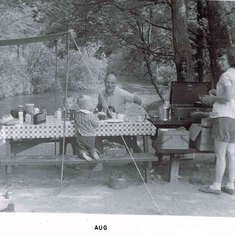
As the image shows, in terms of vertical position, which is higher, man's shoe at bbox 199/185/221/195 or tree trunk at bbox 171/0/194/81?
tree trunk at bbox 171/0/194/81

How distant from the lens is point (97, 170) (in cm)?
555

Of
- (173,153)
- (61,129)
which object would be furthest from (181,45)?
(61,129)

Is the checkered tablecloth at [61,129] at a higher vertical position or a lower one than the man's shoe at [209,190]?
higher

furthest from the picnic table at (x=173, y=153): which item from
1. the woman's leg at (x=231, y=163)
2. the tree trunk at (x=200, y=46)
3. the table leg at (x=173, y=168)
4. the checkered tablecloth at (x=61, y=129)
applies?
the tree trunk at (x=200, y=46)

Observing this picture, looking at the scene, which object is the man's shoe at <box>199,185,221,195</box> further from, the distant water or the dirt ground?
the distant water

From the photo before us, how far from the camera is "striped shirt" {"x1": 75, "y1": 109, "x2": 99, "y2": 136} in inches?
192

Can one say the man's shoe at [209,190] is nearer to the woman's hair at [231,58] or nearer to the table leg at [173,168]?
the table leg at [173,168]

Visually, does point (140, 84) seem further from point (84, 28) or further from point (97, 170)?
point (97, 170)

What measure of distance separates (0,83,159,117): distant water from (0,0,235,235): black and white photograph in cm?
3

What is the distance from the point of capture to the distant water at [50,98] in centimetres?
746

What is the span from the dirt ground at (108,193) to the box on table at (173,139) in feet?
1.70

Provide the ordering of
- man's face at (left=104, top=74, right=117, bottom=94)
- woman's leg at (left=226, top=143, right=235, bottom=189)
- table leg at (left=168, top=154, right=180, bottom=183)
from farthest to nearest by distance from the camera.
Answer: man's face at (left=104, top=74, right=117, bottom=94) → table leg at (left=168, top=154, right=180, bottom=183) → woman's leg at (left=226, top=143, right=235, bottom=189)

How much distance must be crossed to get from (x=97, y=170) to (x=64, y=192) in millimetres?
1001

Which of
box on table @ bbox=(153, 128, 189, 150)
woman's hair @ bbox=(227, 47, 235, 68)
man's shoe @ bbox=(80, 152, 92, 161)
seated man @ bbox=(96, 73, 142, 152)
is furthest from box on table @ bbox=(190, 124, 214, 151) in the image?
man's shoe @ bbox=(80, 152, 92, 161)
